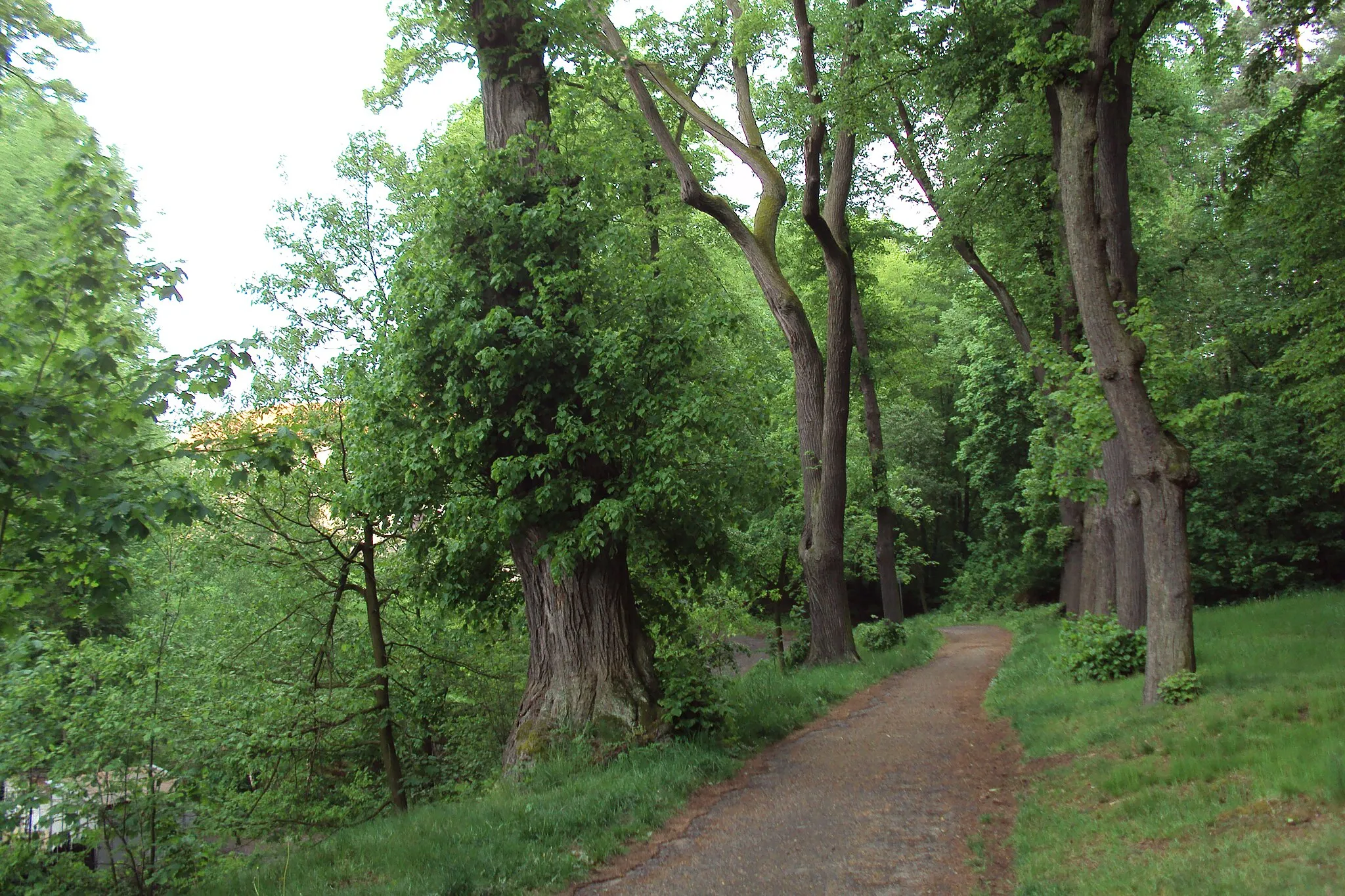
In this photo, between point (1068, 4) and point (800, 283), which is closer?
point (1068, 4)

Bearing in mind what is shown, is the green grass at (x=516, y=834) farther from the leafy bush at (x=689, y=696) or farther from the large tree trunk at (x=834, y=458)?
the large tree trunk at (x=834, y=458)

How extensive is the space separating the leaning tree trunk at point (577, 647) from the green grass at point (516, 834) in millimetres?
534

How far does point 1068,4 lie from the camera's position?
10586 millimetres

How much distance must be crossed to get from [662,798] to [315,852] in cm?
271

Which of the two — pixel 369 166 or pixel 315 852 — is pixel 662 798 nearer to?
pixel 315 852

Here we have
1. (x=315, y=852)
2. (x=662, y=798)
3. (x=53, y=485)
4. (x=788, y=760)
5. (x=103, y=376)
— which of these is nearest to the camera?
(x=53, y=485)

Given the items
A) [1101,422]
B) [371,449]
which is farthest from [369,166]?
[1101,422]

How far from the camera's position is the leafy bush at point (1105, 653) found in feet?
36.7

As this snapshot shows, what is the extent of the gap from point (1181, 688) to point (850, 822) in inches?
157

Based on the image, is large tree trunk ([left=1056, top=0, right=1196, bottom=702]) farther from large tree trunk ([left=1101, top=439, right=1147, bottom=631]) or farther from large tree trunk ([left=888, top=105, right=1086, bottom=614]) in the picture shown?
large tree trunk ([left=888, top=105, right=1086, bottom=614])

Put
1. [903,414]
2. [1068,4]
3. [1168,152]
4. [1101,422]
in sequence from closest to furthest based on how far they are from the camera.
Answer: [1068,4] < [1101,422] < [1168,152] < [903,414]

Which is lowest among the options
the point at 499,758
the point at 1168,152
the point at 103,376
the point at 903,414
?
the point at 499,758

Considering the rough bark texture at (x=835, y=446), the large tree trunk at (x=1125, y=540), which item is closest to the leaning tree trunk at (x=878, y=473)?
the rough bark texture at (x=835, y=446)

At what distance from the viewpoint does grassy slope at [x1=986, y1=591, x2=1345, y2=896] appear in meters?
4.59
